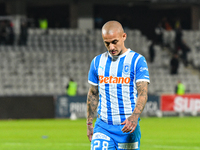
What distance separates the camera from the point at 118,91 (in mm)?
4543

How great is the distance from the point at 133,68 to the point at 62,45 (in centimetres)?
2415

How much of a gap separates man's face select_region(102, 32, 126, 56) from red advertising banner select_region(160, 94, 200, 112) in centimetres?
1821

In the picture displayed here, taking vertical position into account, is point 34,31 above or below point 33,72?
above

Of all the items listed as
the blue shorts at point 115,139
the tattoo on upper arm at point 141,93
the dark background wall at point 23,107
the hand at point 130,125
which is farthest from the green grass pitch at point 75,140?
the hand at point 130,125

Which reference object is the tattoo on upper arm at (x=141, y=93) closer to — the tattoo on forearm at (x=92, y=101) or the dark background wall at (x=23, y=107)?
the tattoo on forearm at (x=92, y=101)

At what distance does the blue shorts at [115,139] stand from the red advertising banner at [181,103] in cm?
1812

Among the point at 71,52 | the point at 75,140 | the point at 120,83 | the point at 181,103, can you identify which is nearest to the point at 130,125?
the point at 120,83

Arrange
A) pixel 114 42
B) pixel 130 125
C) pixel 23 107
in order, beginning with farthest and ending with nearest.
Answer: pixel 23 107 → pixel 114 42 → pixel 130 125

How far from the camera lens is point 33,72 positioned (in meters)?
26.3

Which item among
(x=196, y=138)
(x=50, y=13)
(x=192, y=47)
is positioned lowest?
(x=196, y=138)

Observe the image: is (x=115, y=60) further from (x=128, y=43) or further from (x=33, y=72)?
(x=128, y=43)

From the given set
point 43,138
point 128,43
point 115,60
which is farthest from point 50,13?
point 115,60

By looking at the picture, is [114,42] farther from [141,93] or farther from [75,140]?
[75,140]

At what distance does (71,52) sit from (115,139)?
76.9 feet
